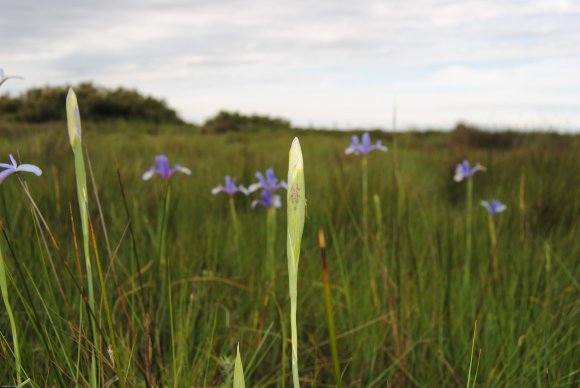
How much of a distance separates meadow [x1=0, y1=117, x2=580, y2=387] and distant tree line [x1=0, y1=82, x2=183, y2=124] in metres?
12.0

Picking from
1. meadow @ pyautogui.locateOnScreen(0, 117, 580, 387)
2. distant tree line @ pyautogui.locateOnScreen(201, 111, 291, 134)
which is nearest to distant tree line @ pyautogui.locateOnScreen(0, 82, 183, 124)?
distant tree line @ pyautogui.locateOnScreen(201, 111, 291, 134)

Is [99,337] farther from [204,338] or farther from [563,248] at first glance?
[563,248]

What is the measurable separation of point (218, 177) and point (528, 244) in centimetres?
230

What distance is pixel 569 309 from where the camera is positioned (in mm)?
2303

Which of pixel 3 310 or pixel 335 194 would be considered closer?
pixel 3 310

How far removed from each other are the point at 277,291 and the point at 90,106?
1490cm

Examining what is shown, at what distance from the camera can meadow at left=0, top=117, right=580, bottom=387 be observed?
1474 millimetres

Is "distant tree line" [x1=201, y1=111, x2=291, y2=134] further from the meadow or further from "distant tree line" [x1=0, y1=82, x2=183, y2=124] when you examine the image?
the meadow

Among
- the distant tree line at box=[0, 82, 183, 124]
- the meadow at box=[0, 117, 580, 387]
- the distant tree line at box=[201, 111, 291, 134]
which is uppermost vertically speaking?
the distant tree line at box=[0, 82, 183, 124]

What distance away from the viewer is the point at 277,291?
2299 mm

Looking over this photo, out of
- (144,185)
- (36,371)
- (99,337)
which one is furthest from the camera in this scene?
(144,185)

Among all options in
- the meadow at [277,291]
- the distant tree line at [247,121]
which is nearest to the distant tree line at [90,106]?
the distant tree line at [247,121]

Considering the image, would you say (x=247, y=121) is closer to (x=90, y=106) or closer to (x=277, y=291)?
(x=90, y=106)

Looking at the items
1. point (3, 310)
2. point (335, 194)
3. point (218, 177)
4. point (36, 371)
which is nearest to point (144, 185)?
point (218, 177)
